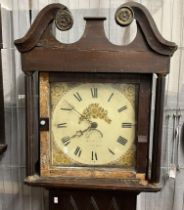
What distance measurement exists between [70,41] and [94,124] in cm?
41

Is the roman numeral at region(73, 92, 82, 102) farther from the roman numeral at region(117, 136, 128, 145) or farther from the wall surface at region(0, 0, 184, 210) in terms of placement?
the wall surface at region(0, 0, 184, 210)

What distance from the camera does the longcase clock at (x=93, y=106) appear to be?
962 mm

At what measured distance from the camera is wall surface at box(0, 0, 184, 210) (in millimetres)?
1205

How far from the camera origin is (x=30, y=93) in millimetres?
1019

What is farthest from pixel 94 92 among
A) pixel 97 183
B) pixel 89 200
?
pixel 89 200

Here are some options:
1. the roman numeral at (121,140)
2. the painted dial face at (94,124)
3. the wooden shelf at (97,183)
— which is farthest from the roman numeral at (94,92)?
the wooden shelf at (97,183)

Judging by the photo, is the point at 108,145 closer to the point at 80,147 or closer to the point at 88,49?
the point at 80,147

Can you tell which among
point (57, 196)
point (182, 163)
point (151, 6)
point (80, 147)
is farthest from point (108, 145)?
point (151, 6)

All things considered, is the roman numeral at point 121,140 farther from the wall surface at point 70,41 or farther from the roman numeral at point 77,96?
the wall surface at point 70,41

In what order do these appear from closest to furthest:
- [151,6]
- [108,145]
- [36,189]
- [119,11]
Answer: [119,11]
[108,145]
[151,6]
[36,189]

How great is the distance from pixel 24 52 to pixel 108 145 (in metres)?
0.44

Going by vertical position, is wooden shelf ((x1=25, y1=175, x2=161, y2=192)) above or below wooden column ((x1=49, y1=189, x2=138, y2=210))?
above

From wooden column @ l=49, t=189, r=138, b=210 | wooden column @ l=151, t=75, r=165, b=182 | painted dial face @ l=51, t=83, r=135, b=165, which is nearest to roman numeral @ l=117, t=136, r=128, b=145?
painted dial face @ l=51, t=83, r=135, b=165

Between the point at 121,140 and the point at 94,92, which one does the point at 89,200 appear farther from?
the point at 94,92
